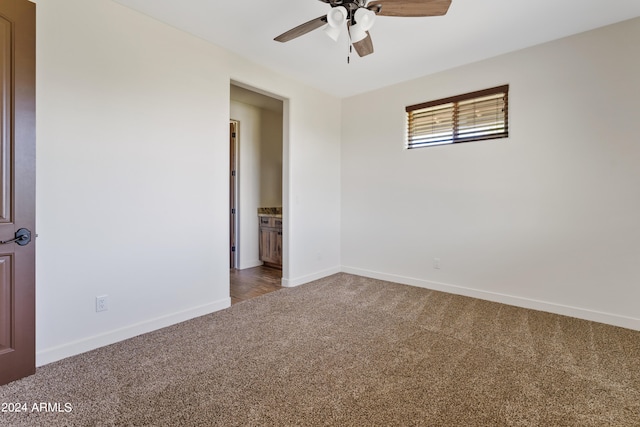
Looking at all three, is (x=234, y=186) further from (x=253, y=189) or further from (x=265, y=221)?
(x=265, y=221)

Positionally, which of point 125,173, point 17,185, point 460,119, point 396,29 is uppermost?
point 396,29

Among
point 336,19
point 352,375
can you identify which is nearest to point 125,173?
point 336,19

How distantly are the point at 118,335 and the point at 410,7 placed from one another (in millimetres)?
3219

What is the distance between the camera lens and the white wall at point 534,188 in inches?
105

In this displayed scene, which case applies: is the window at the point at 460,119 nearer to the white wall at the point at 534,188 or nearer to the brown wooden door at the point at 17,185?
the white wall at the point at 534,188

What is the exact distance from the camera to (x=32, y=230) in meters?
1.91

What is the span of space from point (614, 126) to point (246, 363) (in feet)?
12.1

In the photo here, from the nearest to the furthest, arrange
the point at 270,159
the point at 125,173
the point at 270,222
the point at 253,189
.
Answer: the point at 125,173
the point at 270,222
the point at 253,189
the point at 270,159

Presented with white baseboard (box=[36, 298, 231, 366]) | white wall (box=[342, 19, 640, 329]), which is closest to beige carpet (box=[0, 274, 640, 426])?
white baseboard (box=[36, 298, 231, 366])

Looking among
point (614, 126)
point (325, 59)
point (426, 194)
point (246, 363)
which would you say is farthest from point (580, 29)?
point (246, 363)

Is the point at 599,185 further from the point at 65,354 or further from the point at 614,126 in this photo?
the point at 65,354

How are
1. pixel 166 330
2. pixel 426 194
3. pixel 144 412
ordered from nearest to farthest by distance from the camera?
pixel 144 412 < pixel 166 330 < pixel 426 194

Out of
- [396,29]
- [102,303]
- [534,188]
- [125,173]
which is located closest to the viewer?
[102,303]

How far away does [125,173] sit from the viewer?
2.42m
